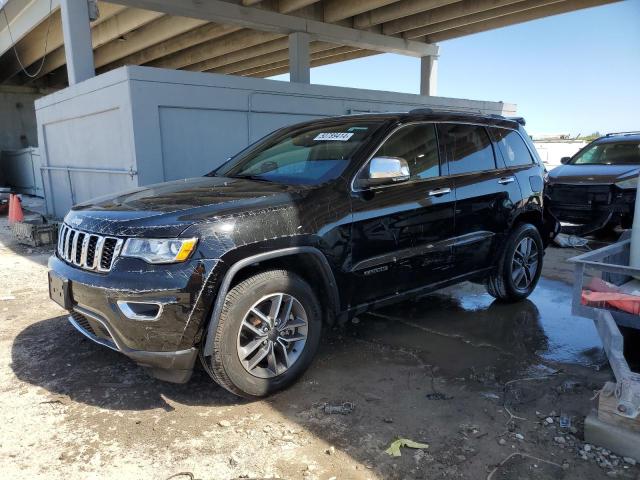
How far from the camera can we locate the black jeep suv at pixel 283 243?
9.36ft

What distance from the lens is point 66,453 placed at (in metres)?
2.72

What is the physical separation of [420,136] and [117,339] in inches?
111

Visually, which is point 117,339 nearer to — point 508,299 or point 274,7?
point 508,299

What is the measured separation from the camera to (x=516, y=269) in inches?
203

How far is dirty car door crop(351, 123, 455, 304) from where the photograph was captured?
3.60 m

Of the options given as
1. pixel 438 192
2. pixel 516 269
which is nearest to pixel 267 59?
pixel 516 269

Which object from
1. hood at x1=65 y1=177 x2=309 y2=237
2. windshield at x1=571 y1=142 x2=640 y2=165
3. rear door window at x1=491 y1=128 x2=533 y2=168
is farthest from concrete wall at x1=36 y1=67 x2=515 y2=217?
rear door window at x1=491 y1=128 x2=533 y2=168

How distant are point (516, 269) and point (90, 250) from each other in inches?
160

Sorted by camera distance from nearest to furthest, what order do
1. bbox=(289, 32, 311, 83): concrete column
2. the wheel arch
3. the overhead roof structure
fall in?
the wheel arch, the overhead roof structure, bbox=(289, 32, 311, 83): concrete column

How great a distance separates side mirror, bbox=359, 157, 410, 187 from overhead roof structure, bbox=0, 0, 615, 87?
884 cm

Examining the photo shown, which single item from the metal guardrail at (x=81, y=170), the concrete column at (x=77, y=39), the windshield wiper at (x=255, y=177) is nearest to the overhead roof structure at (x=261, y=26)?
the concrete column at (x=77, y=39)

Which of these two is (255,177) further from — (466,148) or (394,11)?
(394,11)

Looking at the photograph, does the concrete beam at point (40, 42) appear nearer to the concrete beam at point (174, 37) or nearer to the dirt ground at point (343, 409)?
the concrete beam at point (174, 37)

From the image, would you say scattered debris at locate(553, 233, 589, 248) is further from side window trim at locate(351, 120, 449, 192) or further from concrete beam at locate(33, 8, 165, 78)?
concrete beam at locate(33, 8, 165, 78)
